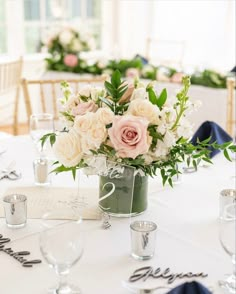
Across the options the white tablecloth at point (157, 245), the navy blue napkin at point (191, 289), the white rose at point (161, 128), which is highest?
the white rose at point (161, 128)

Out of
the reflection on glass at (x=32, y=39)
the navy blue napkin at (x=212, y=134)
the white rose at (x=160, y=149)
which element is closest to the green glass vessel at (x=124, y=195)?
the white rose at (x=160, y=149)

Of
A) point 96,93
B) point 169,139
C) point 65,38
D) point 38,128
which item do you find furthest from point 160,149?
point 65,38

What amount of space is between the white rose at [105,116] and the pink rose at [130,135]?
19 mm

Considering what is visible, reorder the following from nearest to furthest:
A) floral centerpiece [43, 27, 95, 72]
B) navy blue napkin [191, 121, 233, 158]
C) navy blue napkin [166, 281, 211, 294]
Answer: navy blue napkin [166, 281, 211, 294]
navy blue napkin [191, 121, 233, 158]
floral centerpiece [43, 27, 95, 72]

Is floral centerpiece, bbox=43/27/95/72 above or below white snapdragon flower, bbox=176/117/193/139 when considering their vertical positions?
above

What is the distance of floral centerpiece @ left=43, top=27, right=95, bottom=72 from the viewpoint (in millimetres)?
4262

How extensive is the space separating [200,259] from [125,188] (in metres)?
0.30

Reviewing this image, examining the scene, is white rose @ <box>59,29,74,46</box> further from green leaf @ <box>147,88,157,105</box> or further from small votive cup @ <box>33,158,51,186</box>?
green leaf @ <box>147,88,157,105</box>

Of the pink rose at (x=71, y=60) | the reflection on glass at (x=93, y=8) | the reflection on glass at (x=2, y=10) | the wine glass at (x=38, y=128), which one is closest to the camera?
the wine glass at (x=38, y=128)

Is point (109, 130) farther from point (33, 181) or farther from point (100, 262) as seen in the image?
point (33, 181)

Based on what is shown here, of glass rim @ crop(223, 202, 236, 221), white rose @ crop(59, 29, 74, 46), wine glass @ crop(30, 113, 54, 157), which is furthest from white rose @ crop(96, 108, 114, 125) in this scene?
white rose @ crop(59, 29, 74, 46)

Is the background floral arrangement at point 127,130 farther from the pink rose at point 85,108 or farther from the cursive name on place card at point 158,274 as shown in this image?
the cursive name on place card at point 158,274

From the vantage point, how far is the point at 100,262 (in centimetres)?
115

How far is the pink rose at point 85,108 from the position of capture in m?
1.34
